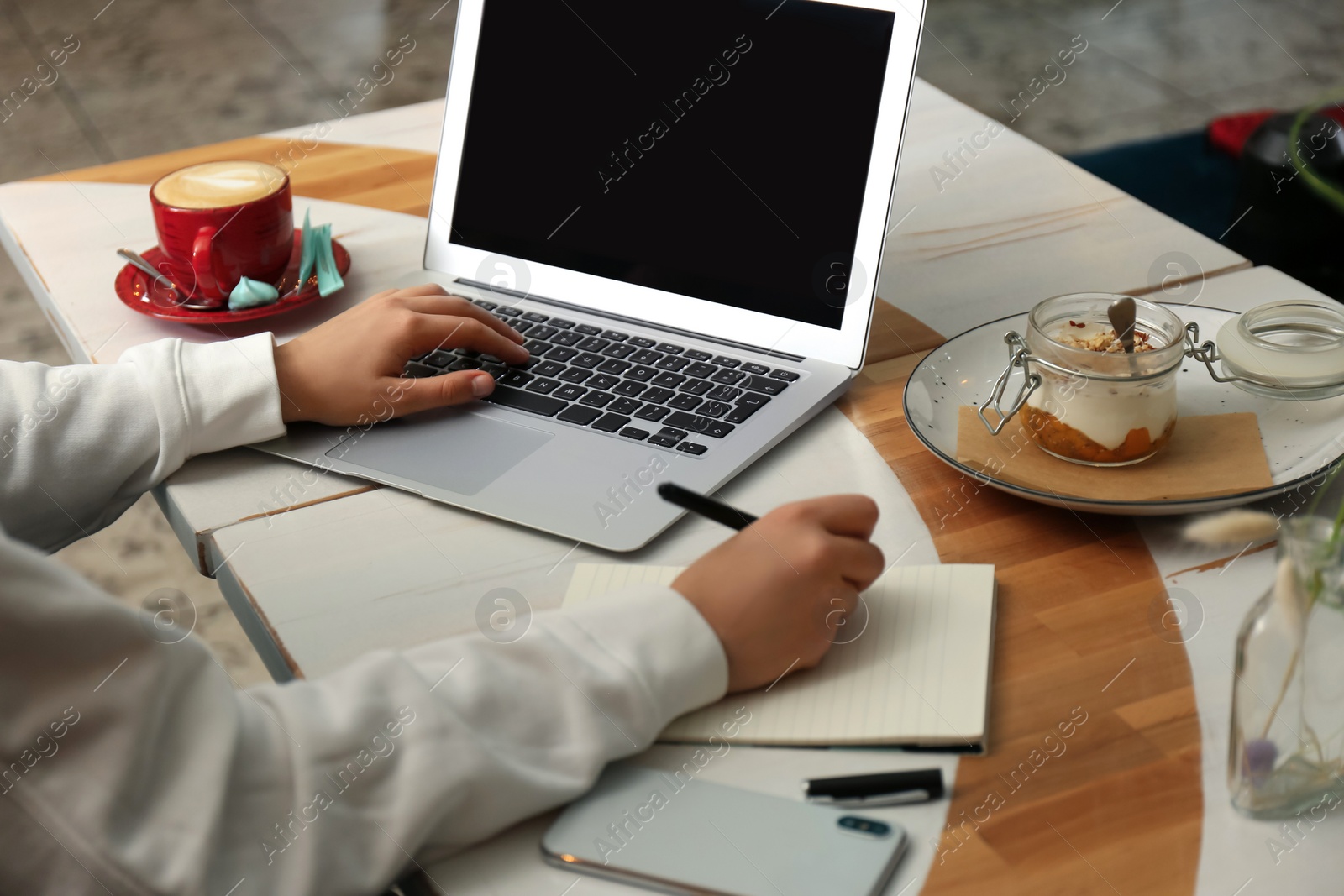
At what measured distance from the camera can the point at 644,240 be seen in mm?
989

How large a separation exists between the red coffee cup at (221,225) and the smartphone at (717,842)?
26.0 inches

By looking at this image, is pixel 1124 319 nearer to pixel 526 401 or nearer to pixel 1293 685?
pixel 1293 685

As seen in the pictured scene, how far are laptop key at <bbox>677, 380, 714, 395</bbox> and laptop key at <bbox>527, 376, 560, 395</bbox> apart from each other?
98 millimetres

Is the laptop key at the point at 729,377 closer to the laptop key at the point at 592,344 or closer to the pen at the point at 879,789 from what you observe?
the laptop key at the point at 592,344

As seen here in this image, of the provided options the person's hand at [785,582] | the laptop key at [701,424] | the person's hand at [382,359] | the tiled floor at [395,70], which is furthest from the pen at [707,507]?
the tiled floor at [395,70]

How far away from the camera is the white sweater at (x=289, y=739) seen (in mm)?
509

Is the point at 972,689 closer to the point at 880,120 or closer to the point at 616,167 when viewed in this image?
the point at 880,120

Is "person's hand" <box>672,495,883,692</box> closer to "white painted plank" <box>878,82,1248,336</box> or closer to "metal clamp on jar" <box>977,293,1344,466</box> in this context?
"metal clamp on jar" <box>977,293,1344,466</box>

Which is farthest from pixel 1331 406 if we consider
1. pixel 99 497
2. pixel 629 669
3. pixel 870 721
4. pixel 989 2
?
pixel 989 2

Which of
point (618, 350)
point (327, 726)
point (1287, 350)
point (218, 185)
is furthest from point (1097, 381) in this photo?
point (218, 185)

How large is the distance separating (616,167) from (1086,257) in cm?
46

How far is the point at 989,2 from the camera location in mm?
4102

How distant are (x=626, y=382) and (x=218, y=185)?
0.43 m

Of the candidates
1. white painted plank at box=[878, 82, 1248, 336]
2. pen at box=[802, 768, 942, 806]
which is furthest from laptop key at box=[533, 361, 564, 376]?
pen at box=[802, 768, 942, 806]
